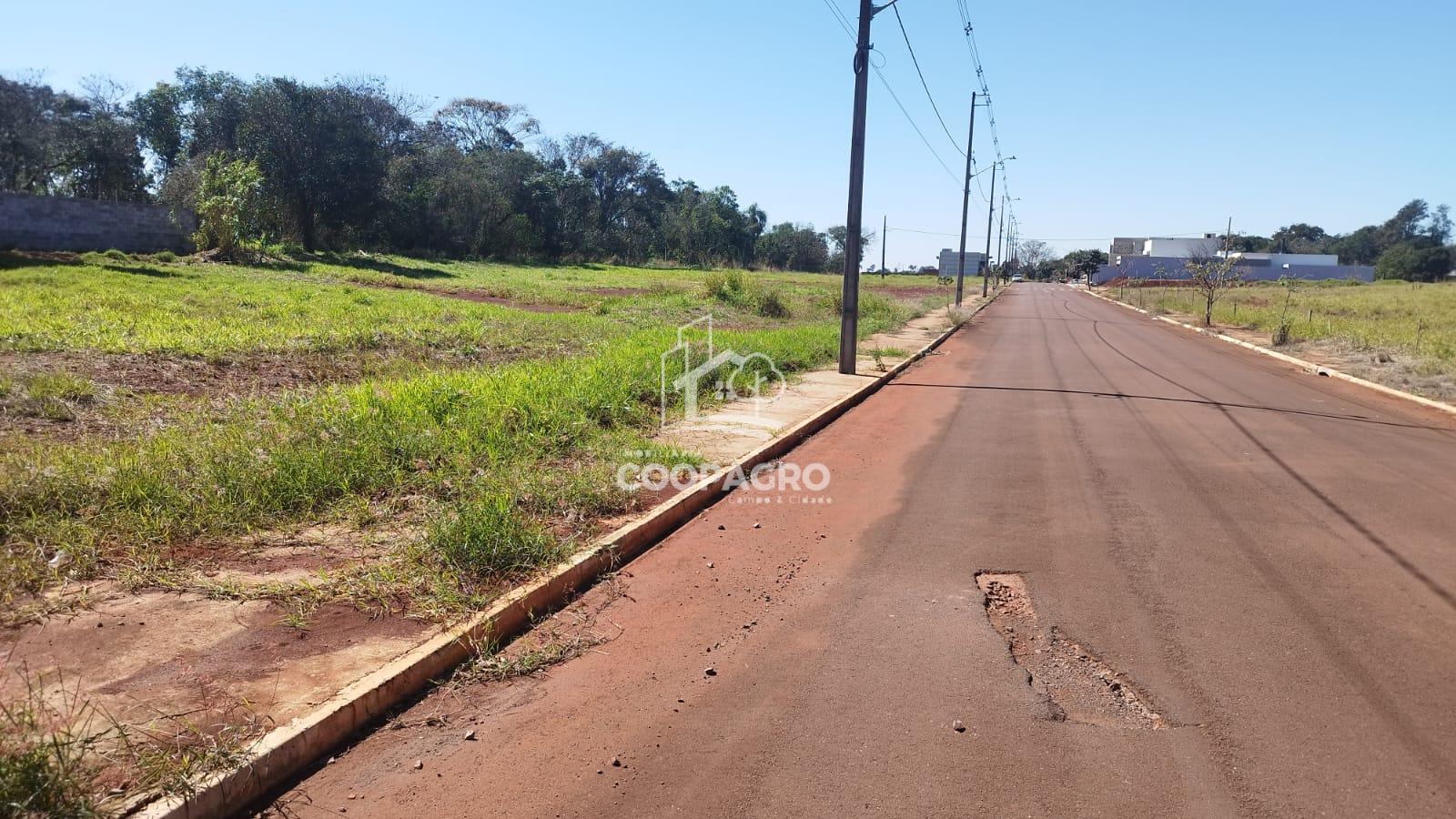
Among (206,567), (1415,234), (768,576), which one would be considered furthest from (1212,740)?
(1415,234)

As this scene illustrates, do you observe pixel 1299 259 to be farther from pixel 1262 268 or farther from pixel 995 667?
pixel 995 667

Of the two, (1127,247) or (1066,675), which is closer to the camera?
(1066,675)

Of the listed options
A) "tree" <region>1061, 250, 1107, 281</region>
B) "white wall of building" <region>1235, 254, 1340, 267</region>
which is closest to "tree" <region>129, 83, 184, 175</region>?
"tree" <region>1061, 250, 1107, 281</region>

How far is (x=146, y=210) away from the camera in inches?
1157

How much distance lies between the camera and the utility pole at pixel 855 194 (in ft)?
46.1

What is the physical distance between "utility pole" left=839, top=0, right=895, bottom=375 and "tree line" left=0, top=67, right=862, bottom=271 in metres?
25.5

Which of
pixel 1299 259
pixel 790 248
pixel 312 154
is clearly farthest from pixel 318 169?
pixel 1299 259

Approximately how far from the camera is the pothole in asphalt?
3.63 meters

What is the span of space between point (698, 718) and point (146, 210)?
33736 mm

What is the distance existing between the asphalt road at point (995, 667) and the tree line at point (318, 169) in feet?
104

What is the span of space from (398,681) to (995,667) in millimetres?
2758

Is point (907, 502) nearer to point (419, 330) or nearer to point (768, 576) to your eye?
point (768, 576)

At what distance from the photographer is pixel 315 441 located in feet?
21.8

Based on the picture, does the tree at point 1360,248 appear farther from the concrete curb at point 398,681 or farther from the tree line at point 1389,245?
the concrete curb at point 398,681
